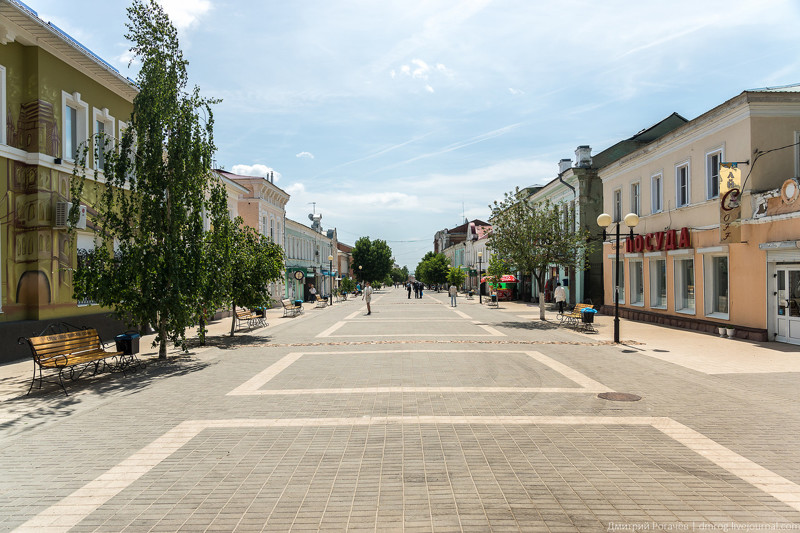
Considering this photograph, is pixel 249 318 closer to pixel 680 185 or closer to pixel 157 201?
pixel 157 201

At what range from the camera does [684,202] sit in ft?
66.0

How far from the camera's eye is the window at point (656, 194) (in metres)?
22.0

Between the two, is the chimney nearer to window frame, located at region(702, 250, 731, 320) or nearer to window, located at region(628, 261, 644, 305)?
window, located at region(628, 261, 644, 305)

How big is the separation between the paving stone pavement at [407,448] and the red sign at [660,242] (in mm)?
8497

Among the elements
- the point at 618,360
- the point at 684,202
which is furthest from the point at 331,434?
the point at 684,202

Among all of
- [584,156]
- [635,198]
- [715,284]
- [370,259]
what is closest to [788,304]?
[715,284]

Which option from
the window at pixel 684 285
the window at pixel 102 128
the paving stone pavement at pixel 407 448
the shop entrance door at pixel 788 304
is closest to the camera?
the paving stone pavement at pixel 407 448

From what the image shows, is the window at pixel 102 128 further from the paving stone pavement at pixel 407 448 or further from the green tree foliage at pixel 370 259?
the green tree foliage at pixel 370 259

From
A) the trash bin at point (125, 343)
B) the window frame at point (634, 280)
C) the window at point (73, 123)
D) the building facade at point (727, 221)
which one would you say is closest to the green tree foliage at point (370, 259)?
the window frame at point (634, 280)

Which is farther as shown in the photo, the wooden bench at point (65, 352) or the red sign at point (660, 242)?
the red sign at point (660, 242)

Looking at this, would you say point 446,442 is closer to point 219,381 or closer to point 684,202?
point 219,381

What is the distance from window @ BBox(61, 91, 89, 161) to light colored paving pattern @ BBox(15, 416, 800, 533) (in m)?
12.4

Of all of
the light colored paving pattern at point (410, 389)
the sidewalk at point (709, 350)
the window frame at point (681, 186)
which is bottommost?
the sidewalk at point (709, 350)

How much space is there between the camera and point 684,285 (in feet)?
66.1
